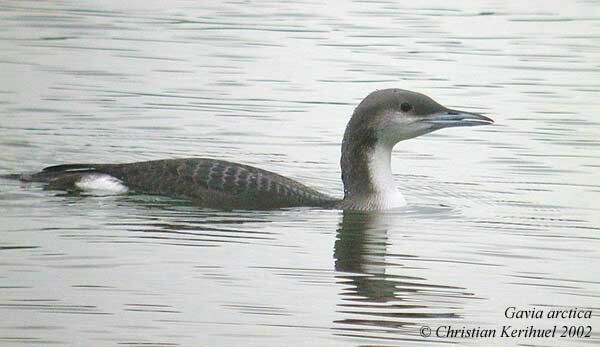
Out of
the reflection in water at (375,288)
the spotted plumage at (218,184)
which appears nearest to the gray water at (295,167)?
the reflection in water at (375,288)

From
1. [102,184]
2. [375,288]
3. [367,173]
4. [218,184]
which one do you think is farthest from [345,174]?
[375,288]

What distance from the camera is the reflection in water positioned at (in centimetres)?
834

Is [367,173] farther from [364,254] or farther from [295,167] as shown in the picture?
[295,167]

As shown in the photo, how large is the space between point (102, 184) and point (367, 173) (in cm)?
167

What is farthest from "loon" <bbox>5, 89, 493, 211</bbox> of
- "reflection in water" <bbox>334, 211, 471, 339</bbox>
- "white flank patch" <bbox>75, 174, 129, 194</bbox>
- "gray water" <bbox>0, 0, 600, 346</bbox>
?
"reflection in water" <bbox>334, 211, 471, 339</bbox>

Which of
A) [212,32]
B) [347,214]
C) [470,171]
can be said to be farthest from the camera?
[212,32]

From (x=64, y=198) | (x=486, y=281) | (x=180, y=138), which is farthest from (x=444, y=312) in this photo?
(x=180, y=138)

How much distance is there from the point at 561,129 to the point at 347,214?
147 inches

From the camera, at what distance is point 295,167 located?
1305 cm

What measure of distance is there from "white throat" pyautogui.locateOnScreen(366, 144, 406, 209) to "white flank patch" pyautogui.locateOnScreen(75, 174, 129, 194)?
155 cm

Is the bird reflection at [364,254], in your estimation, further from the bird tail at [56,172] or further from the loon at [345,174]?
the bird tail at [56,172]

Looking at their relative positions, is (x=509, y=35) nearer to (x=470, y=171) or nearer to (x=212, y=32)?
(x=212, y=32)

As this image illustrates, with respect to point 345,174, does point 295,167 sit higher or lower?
lower

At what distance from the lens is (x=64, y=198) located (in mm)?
11297
